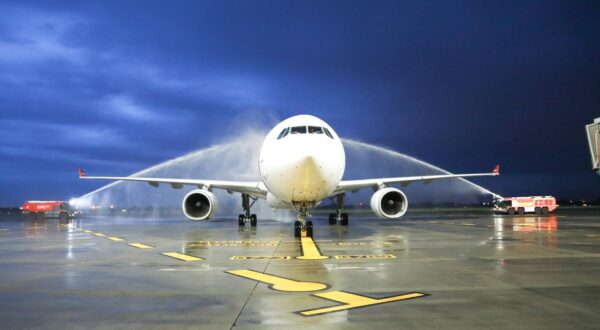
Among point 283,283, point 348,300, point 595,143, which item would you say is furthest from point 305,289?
point 595,143

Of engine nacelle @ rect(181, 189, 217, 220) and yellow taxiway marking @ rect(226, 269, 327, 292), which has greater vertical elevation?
engine nacelle @ rect(181, 189, 217, 220)

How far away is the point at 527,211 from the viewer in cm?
4456

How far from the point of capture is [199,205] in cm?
2106

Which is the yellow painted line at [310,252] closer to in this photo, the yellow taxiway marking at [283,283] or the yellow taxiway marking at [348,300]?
the yellow taxiway marking at [283,283]

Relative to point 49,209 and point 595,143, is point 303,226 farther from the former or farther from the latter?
point 49,209

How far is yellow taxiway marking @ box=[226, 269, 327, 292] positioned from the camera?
6.77 metres

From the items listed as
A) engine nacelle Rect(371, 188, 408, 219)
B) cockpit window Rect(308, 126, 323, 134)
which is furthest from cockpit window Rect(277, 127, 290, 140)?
engine nacelle Rect(371, 188, 408, 219)

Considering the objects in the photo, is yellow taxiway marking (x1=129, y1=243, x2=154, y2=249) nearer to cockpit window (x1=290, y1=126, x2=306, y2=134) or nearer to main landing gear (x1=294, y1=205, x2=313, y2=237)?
main landing gear (x1=294, y1=205, x2=313, y2=237)

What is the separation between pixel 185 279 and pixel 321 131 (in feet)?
28.9

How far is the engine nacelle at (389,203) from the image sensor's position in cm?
1922

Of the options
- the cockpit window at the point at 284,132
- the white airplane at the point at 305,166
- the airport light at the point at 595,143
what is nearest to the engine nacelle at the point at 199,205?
the white airplane at the point at 305,166

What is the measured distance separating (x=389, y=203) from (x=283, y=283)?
13407 mm

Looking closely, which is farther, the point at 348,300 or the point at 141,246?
the point at 141,246

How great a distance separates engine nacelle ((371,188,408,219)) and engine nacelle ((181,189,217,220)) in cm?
713
